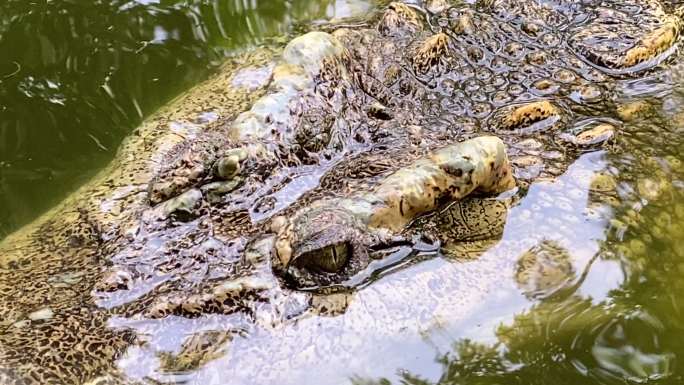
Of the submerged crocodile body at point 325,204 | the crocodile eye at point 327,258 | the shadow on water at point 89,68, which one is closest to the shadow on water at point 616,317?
the submerged crocodile body at point 325,204

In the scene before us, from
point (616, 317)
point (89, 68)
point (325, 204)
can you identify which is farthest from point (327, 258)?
point (89, 68)

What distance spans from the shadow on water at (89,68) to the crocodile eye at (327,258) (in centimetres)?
187

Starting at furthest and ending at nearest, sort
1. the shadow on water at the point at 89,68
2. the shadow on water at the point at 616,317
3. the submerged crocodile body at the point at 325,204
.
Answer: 1. the shadow on water at the point at 89,68
2. the shadow on water at the point at 616,317
3. the submerged crocodile body at the point at 325,204

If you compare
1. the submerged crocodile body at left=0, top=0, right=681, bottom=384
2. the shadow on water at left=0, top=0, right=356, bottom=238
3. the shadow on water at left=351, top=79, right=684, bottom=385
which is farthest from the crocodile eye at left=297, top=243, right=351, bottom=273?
the shadow on water at left=0, top=0, right=356, bottom=238

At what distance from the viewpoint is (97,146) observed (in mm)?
4309

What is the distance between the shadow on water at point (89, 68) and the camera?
163 inches

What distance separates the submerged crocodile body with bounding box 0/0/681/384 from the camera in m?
2.63

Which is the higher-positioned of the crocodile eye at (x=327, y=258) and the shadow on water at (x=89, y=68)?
the shadow on water at (x=89, y=68)

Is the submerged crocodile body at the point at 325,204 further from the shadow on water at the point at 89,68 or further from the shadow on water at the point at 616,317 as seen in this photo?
the shadow on water at the point at 89,68

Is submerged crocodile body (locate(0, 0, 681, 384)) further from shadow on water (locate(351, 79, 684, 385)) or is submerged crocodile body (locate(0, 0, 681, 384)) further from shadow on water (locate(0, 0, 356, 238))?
shadow on water (locate(0, 0, 356, 238))

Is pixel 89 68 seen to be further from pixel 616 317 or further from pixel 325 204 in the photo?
pixel 616 317

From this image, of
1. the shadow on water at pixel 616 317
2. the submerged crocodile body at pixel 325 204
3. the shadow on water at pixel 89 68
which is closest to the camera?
the submerged crocodile body at pixel 325 204

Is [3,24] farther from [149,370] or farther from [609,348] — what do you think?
[609,348]

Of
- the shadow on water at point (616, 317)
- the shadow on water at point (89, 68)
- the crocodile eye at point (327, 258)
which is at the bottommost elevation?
the shadow on water at point (616, 317)
